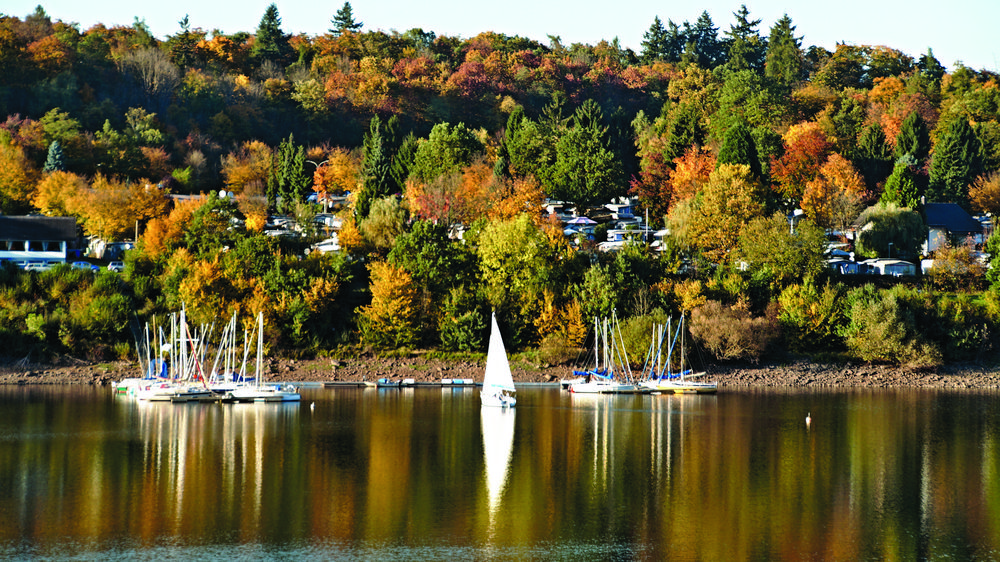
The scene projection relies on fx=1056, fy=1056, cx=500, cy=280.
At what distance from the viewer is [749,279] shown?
84500 millimetres

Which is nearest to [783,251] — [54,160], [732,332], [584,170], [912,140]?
[732,332]

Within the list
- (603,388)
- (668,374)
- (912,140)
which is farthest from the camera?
(912,140)

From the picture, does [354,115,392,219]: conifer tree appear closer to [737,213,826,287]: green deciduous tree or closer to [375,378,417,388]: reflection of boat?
[375,378,417,388]: reflection of boat

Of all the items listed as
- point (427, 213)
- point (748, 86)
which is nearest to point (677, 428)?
point (427, 213)

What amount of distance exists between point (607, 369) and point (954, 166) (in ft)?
199

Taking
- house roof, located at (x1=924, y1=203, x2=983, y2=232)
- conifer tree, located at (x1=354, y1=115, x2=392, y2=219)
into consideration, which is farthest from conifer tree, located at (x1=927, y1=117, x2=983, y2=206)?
conifer tree, located at (x1=354, y1=115, x2=392, y2=219)

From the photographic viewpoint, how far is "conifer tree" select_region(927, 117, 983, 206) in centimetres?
11481

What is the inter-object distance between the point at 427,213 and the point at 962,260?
151 feet

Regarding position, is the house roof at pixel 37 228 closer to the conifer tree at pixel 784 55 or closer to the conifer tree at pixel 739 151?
the conifer tree at pixel 739 151

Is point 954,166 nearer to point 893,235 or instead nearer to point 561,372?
point 893,235

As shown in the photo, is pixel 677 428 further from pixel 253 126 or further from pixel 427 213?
pixel 253 126

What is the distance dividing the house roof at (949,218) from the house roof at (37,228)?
7702cm

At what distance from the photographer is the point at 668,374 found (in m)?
76.7

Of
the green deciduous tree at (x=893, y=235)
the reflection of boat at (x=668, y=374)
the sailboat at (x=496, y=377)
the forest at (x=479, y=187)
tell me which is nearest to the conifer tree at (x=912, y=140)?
the forest at (x=479, y=187)
